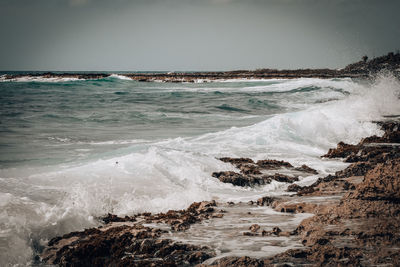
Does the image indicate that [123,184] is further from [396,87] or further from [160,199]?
[396,87]

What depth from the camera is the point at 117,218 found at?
520 cm

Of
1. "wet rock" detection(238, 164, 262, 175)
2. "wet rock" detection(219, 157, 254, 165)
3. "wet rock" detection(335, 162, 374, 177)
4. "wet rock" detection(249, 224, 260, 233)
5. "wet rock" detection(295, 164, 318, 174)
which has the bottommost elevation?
"wet rock" detection(295, 164, 318, 174)

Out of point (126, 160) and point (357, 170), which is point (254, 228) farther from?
point (126, 160)

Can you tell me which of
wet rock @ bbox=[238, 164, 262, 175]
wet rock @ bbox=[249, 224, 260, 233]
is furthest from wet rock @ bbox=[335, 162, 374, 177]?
wet rock @ bbox=[249, 224, 260, 233]

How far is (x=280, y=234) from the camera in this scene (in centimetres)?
403

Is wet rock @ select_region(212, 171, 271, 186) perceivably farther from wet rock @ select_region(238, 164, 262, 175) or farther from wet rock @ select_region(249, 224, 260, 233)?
wet rock @ select_region(249, 224, 260, 233)

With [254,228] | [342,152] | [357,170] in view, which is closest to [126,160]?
[254,228]

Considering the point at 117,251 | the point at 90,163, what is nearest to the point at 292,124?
the point at 90,163

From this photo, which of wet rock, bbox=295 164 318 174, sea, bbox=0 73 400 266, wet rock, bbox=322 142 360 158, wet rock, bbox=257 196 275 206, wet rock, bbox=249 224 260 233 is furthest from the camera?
wet rock, bbox=322 142 360 158

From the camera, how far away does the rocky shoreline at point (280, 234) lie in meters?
3.27

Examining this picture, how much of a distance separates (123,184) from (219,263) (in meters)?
3.74

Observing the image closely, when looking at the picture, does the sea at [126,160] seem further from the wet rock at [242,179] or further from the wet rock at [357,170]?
the wet rock at [357,170]

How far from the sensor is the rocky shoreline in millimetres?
3268

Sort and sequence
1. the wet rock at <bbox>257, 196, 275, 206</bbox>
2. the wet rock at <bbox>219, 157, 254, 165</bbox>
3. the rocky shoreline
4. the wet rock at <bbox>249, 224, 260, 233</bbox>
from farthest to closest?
1. the wet rock at <bbox>219, 157, 254, 165</bbox>
2. the wet rock at <bbox>257, 196, 275, 206</bbox>
3. the wet rock at <bbox>249, 224, 260, 233</bbox>
4. the rocky shoreline
